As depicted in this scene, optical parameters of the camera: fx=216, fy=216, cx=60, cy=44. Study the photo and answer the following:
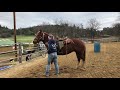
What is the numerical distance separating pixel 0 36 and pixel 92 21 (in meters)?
27.5

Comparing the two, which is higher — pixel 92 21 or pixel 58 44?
pixel 92 21

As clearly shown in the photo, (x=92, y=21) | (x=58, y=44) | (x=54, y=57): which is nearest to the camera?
(x=54, y=57)

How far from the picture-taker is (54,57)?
20.4 ft
